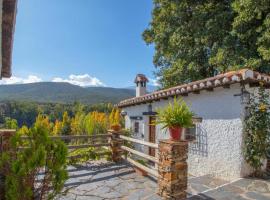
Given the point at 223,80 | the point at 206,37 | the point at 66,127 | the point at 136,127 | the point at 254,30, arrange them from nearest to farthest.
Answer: the point at 223,80 < the point at 254,30 < the point at 206,37 < the point at 136,127 < the point at 66,127

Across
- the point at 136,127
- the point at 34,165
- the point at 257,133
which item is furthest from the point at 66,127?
the point at 34,165

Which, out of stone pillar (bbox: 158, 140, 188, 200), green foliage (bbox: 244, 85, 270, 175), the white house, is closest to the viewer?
stone pillar (bbox: 158, 140, 188, 200)

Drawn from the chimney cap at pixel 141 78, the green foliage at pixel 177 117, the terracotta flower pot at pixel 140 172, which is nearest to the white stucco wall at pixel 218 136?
the terracotta flower pot at pixel 140 172

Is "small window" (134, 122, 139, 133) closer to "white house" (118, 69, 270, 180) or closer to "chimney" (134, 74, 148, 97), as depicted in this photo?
"chimney" (134, 74, 148, 97)

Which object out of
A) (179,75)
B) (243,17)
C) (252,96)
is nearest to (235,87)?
(252,96)

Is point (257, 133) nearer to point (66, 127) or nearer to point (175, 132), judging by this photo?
point (175, 132)

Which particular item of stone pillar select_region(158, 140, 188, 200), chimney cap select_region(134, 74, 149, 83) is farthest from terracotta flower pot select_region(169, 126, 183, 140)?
chimney cap select_region(134, 74, 149, 83)

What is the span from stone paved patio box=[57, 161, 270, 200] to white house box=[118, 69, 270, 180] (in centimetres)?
55

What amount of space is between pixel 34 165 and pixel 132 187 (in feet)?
10.1

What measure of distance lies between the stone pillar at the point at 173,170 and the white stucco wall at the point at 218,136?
1773 millimetres

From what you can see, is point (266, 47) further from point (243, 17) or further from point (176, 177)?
point (176, 177)

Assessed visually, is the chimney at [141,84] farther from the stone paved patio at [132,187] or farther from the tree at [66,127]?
the tree at [66,127]

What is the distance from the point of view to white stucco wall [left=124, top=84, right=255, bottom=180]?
21.7ft

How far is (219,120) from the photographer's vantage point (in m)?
7.26
